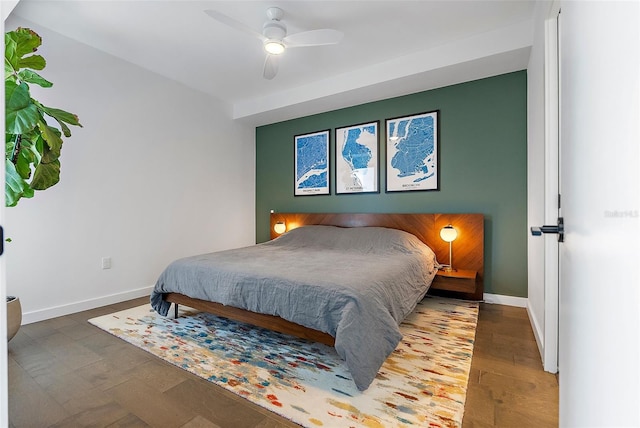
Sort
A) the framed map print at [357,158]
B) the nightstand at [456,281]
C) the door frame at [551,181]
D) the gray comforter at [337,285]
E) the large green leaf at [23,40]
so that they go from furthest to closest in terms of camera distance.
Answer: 1. the framed map print at [357,158]
2. the nightstand at [456,281]
3. the door frame at [551,181]
4. the gray comforter at [337,285]
5. the large green leaf at [23,40]

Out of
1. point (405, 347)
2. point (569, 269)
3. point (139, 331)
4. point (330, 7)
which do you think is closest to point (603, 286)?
point (569, 269)

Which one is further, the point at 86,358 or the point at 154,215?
Result: the point at 154,215

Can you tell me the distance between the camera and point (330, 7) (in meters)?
2.45

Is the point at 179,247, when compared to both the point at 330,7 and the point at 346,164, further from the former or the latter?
the point at 330,7

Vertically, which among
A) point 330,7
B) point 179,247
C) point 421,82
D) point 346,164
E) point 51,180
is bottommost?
point 179,247

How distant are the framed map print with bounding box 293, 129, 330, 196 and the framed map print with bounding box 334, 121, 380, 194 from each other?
0.20 meters

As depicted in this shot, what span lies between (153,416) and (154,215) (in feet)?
8.67

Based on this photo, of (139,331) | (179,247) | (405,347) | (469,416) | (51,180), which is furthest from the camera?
(179,247)

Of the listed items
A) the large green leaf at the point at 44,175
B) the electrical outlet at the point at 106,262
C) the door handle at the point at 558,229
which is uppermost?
the large green leaf at the point at 44,175

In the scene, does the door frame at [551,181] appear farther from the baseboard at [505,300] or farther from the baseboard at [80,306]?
the baseboard at [80,306]

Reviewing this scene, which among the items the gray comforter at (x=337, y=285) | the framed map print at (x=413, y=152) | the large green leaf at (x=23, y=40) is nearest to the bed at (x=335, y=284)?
the gray comforter at (x=337, y=285)

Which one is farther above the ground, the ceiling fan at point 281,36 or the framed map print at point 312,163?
the ceiling fan at point 281,36

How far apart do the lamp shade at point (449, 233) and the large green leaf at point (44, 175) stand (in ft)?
11.0

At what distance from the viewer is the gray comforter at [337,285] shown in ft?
5.48
